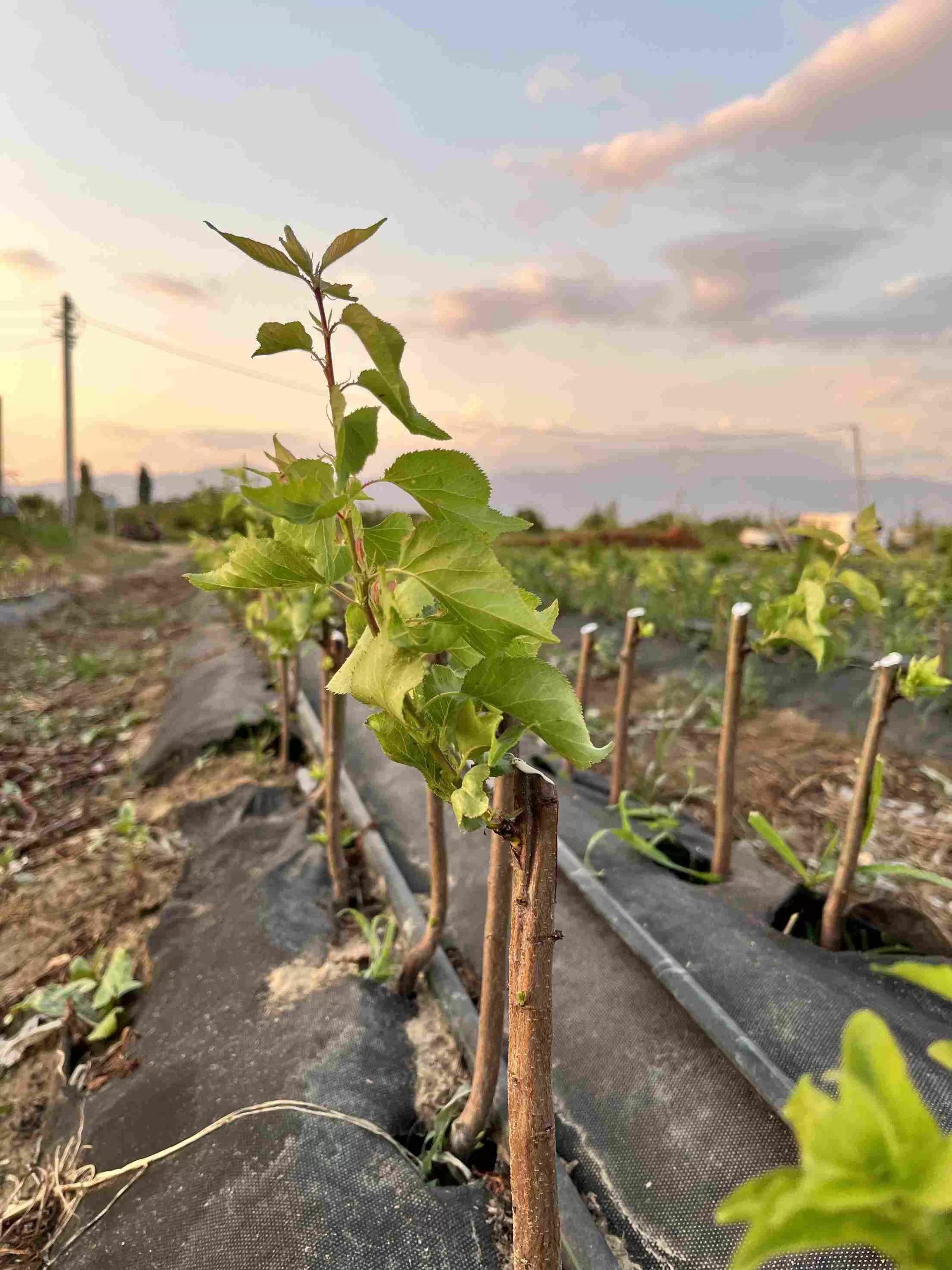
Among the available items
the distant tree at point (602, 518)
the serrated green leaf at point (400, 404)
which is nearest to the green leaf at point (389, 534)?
the serrated green leaf at point (400, 404)

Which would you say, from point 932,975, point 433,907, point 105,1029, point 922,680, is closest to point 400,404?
point 932,975

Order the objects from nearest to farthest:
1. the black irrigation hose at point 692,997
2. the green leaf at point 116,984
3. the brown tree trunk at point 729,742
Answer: the black irrigation hose at point 692,997 → the green leaf at point 116,984 → the brown tree trunk at point 729,742

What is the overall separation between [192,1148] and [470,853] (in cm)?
127

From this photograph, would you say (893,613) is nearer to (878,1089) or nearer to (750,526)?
(878,1089)

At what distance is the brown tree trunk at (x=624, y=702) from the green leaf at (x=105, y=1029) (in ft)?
6.35

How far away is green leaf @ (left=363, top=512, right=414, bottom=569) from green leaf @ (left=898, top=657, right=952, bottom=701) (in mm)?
1610

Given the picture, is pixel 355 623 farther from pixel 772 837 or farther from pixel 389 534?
pixel 772 837

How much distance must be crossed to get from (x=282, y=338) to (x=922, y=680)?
6.09ft

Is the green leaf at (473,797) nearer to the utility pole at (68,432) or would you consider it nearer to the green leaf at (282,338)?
the green leaf at (282,338)

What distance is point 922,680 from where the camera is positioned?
1.97m

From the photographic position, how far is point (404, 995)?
203cm

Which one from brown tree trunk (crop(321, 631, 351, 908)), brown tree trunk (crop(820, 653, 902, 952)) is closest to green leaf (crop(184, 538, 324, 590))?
brown tree trunk (crop(321, 631, 351, 908))

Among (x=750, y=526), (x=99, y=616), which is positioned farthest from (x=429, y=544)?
(x=750, y=526)

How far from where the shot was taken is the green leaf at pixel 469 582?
29.9 inches
